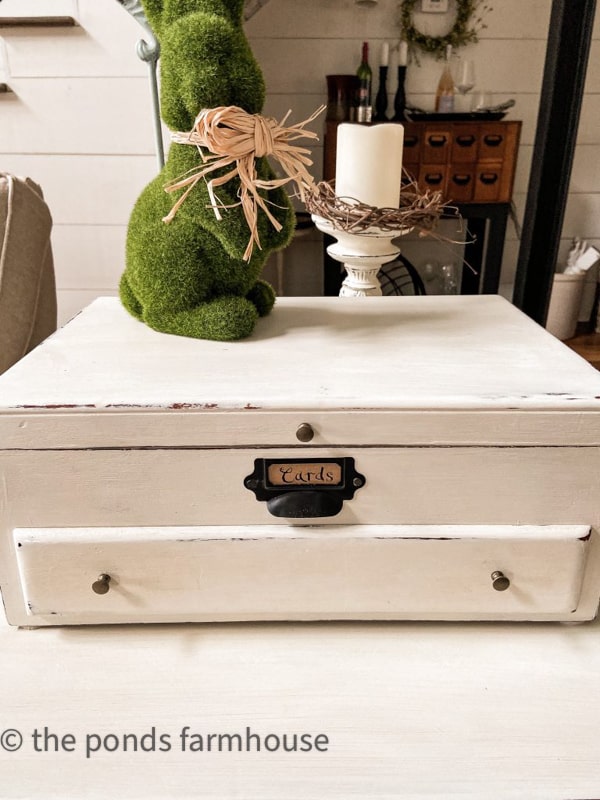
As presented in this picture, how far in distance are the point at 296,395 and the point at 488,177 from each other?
5.39 feet

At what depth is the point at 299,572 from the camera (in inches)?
23.3

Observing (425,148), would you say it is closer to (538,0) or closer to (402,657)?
(538,0)

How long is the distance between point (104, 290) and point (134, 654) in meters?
1.27

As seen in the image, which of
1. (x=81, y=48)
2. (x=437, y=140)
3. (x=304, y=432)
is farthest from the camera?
(x=437, y=140)

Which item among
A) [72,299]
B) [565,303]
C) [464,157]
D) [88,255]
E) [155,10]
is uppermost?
[155,10]

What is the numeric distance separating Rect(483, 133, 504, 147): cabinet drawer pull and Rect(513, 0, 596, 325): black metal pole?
0.99 metres

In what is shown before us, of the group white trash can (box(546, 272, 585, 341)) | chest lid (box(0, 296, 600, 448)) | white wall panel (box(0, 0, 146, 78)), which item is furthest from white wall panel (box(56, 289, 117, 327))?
white trash can (box(546, 272, 585, 341))

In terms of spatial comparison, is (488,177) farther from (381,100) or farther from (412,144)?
(381,100)

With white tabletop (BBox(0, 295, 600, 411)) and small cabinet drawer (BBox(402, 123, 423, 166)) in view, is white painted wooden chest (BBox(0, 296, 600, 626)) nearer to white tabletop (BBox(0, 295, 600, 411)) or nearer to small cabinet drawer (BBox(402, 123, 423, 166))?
white tabletop (BBox(0, 295, 600, 411))

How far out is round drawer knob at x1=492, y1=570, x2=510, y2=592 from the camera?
0.58m

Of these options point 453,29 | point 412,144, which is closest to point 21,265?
point 412,144

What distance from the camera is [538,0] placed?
77.2 inches

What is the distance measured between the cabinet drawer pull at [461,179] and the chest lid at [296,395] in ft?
4.57

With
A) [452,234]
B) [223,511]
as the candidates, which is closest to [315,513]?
[223,511]
